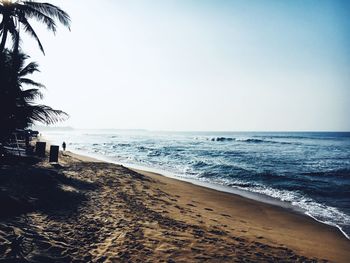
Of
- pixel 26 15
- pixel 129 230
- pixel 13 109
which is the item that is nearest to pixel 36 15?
pixel 26 15

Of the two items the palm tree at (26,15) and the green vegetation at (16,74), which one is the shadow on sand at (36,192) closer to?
the green vegetation at (16,74)

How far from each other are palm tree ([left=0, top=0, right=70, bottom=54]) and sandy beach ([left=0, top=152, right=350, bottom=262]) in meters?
6.62

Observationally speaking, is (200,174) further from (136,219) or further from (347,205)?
(136,219)

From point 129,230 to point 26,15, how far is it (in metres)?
11.7

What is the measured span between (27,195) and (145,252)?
4.22 m

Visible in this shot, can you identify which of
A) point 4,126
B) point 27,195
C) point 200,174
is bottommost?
point 200,174

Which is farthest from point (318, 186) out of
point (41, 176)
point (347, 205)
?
point (41, 176)

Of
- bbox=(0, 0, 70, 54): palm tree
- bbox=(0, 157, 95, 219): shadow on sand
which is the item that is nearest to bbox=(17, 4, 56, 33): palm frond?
bbox=(0, 0, 70, 54): palm tree

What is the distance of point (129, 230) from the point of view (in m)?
5.73

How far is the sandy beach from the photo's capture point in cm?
456

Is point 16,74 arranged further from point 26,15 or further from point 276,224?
point 276,224

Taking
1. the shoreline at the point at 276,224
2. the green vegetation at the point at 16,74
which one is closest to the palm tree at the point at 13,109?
the green vegetation at the point at 16,74

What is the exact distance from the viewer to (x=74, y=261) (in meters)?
4.19

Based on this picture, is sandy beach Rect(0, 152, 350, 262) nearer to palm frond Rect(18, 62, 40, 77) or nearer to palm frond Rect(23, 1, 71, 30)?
palm frond Rect(23, 1, 71, 30)
